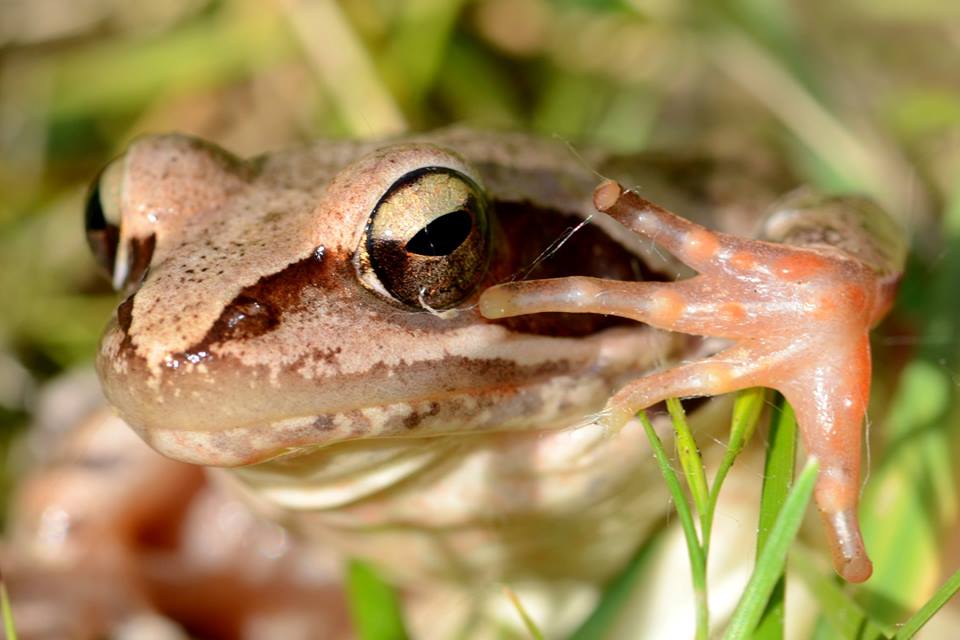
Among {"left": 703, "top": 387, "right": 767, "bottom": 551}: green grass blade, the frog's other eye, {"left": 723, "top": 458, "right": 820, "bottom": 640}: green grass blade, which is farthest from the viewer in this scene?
the frog's other eye

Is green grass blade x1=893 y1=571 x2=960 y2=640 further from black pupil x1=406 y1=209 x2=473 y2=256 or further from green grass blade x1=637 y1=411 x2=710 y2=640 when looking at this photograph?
black pupil x1=406 y1=209 x2=473 y2=256

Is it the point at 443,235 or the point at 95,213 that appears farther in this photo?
the point at 95,213

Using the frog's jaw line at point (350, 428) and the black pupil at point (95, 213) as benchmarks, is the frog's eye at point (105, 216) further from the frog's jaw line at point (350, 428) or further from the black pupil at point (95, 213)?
the frog's jaw line at point (350, 428)

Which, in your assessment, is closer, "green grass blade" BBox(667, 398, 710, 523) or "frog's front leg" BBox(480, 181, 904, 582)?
"green grass blade" BBox(667, 398, 710, 523)

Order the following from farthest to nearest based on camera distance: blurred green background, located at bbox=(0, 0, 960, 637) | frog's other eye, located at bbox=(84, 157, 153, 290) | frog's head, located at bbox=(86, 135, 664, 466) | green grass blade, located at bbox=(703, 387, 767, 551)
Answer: blurred green background, located at bbox=(0, 0, 960, 637) → frog's other eye, located at bbox=(84, 157, 153, 290) → frog's head, located at bbox=(86, 135, 664, 466) → green grass blade, located at bbox=(703, 387, 767, 551)

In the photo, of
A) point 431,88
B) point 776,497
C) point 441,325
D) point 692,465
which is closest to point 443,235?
point 441,325

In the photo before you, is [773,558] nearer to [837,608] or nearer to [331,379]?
[837,608]

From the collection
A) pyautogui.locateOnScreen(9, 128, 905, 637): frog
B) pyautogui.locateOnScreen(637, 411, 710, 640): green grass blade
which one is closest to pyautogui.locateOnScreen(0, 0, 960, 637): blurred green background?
pyautogui.locateOnScreen(9, 128, 905, 637): frog
